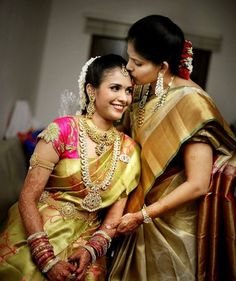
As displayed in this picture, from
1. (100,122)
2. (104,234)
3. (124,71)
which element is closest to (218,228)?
(104,234)

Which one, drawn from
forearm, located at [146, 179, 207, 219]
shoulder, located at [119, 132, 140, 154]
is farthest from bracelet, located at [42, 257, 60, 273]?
shoulder, located at [119, 132, 140, 154]

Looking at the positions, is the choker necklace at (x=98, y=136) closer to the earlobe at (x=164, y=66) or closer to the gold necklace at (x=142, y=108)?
the gold necklace at (x=142, y=108)

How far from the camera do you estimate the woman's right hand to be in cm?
125

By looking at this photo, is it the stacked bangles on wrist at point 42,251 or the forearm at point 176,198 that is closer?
the stacked bangles on wrist at point 42,251

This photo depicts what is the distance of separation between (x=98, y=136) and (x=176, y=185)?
438 mm

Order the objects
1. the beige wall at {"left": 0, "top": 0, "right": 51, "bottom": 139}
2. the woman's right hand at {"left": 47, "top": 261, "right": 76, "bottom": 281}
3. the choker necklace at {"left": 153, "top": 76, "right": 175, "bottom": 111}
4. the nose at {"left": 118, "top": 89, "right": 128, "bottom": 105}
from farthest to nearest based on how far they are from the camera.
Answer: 1. the beige wall at {"left": 0, "top": 0, "right": 51, "bottom": 139}
2. the choker necklace at {"left": 153, "top": 76, "right": 175, "bottom": 111}
3. the nose at {"left": 118, "top": 89, "right": 128, "bottom": 105}
4. the woman's right hand at {"left": 47, "top": 261, "right": 76, "bottom": 281}

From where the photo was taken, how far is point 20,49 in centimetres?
321

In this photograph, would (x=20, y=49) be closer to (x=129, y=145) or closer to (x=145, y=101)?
(x=145, y=101)

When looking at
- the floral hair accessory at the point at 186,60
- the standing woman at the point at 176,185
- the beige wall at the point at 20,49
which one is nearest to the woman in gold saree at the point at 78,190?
the standing woman at the point at 176,185

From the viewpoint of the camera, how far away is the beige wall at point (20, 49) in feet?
8.74

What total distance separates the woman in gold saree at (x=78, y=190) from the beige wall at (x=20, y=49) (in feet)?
4.63

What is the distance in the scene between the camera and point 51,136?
1394 millimetres

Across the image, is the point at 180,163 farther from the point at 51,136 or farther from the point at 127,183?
the point at 51,136

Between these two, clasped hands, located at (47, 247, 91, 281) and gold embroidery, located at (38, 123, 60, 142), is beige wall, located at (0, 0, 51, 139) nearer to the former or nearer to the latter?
gold embroidery, located at (38, 123, 60, 142)
